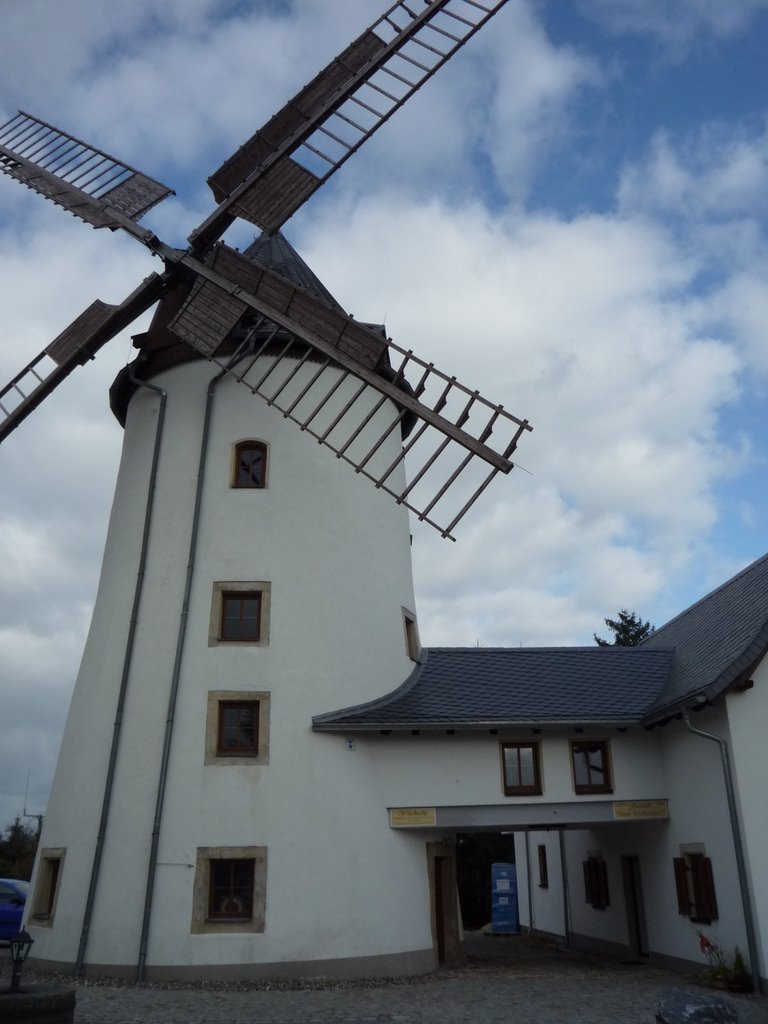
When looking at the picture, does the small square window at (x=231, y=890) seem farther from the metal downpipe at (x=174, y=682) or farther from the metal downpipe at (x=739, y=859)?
the metal downpipe at (x=739, y=859)

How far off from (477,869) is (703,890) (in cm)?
2287

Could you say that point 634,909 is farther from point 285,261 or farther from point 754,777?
point 285,261

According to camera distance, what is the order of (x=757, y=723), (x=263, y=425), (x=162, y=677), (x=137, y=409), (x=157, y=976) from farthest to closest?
1. (x=137, y=409)
2. (x=263, y=425)
3. (x=162, y=677)
4. (x=757, y=723)
5. (x=157, y=976)

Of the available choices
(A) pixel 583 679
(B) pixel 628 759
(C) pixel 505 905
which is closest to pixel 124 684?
(A) pixel 583 679

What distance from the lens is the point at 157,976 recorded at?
1314 cm

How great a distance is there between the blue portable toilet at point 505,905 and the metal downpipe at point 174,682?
15879 mm

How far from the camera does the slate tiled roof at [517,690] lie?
1536 cm

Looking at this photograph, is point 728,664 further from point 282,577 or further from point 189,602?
point 189,602

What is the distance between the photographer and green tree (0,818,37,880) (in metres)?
40.8

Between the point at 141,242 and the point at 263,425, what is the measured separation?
453 centimetres

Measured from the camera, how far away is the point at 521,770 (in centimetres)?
1577

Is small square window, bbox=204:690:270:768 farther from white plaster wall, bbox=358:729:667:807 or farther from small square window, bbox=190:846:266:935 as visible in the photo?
white plaster wall, bbox=358:729:667:807

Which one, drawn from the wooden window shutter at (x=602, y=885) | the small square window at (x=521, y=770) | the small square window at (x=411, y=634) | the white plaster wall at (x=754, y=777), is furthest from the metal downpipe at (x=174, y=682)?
the wooden window shutter at (x=602, y=885)

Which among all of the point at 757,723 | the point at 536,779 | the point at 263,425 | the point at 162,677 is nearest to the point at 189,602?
the point at 162,677
